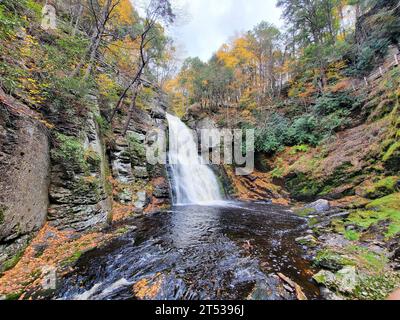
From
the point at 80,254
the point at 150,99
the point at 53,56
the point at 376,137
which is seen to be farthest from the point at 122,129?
the point at 376,137

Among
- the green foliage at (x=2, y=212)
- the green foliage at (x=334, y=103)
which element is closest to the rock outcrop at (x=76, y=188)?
the green foliage at (x=2, y=212)

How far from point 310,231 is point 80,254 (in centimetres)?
676

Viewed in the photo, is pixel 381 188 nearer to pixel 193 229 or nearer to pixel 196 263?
pixel 193 229

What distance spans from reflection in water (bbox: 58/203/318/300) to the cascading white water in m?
6.10

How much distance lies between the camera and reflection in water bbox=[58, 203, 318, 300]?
319 cm

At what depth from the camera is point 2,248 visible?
3428 millimetres

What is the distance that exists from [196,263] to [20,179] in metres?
4.35

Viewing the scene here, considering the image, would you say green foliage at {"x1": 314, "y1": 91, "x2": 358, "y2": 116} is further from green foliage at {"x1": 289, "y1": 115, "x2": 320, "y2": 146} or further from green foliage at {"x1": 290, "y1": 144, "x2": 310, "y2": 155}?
green foliage at {"x1": 290, "y1": 144, "x2": 310, "y2": 155}

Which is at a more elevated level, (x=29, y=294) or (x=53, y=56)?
(x=53, y=56)

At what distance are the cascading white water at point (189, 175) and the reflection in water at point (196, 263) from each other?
20.0 ft

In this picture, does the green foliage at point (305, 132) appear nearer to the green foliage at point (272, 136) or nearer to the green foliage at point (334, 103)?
the green foliage at point (272, 136)
